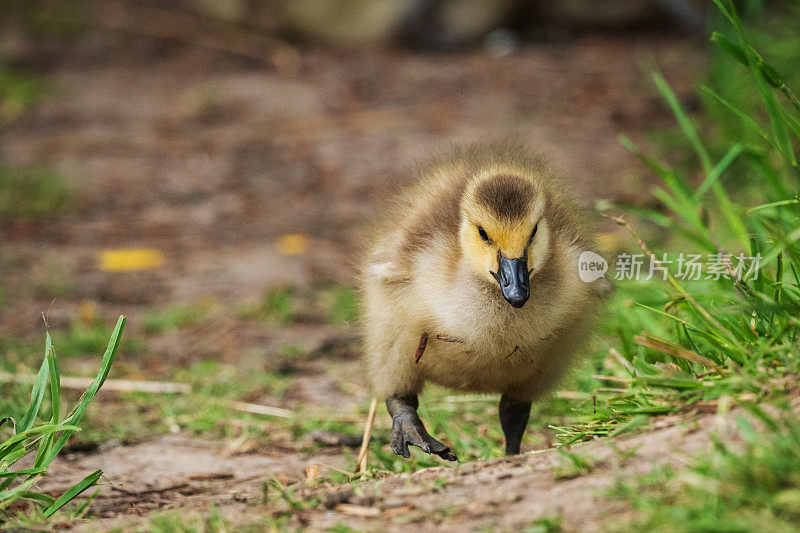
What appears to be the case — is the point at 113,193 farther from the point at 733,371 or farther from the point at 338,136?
the point at 733,371

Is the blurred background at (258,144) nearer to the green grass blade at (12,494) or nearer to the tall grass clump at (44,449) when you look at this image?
the tall grass clump at (44,449)

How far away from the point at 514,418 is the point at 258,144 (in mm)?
5703

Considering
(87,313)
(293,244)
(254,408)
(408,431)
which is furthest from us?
(293,244)

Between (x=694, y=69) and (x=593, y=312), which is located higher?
(x=694, y=69)

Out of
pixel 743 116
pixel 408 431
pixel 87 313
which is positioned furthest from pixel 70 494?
pixel 87 313

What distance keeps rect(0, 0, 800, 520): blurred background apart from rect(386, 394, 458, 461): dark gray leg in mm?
139

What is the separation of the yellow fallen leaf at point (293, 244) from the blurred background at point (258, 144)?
3 cm

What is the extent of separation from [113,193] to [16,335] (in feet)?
9.11

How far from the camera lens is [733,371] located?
7.17 ft

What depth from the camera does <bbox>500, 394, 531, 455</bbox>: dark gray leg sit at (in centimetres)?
288

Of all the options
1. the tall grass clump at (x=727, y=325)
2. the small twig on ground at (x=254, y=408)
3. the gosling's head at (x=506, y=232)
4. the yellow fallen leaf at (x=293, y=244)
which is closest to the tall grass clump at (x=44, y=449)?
the gosling's head at (x=506, y=232)

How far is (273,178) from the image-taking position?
24.6 ft

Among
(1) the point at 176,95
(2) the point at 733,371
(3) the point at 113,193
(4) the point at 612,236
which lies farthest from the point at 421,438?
(1) the point at 176,95

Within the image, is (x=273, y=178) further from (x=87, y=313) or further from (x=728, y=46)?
(x=728, y=46)
